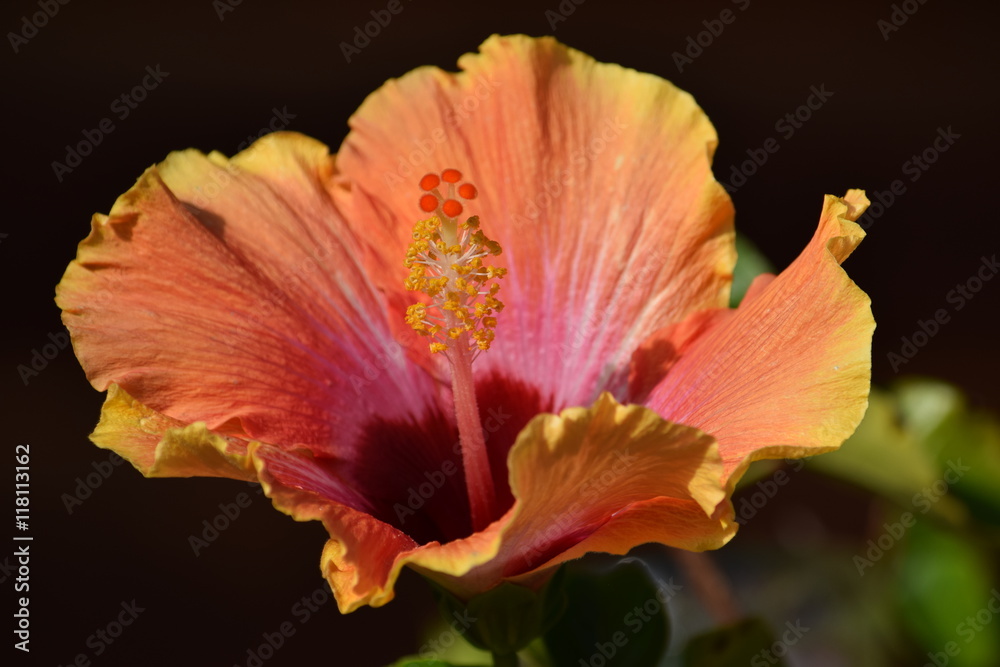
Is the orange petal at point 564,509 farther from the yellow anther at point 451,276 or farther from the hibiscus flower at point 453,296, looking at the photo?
the yellow anther at point 451,276

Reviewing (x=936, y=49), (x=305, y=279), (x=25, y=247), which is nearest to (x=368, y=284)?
(x=305, y=279)

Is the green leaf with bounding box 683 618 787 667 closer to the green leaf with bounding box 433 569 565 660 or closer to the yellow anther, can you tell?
the green leaf with bounding box 433 569 565 660

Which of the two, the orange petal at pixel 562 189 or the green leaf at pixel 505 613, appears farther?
the orange petal at pixel 562 189

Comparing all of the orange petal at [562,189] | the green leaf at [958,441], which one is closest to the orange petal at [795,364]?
the orange petal at [562,189]

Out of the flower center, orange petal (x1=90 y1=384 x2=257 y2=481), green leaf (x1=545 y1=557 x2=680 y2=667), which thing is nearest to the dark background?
green leaf (x1=545 y1=557 x2=680 y2=667)

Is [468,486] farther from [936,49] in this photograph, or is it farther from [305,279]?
[936,49]

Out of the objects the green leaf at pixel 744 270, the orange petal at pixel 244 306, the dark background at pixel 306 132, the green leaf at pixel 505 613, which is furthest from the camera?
the dark background at pixel 306 132
